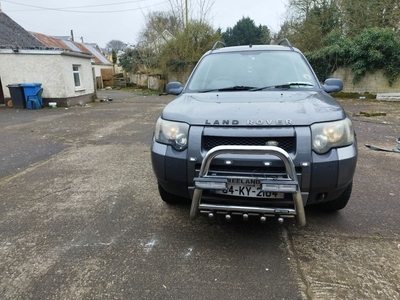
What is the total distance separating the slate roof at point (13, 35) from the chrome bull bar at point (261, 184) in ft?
51.8

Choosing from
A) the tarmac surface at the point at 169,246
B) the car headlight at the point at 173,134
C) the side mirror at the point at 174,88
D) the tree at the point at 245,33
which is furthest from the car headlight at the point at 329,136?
the tree at the point at 245,33

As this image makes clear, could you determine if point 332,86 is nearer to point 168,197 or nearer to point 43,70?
point 168,197

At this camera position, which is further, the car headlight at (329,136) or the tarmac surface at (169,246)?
the car headlight at (329,136)

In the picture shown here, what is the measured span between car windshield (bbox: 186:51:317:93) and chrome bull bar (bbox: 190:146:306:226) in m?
1.26

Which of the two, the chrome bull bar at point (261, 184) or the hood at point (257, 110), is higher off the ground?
the hood at point (257, 110)

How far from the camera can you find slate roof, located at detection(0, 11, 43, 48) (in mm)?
14538

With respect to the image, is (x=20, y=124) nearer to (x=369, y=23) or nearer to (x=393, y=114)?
(x=393, y=114)

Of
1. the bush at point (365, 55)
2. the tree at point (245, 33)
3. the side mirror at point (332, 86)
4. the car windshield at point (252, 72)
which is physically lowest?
the side mirror at point (332, 86)

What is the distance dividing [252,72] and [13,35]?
57.0 ft

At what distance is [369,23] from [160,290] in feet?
62.8

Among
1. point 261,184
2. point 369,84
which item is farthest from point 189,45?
point 261,184

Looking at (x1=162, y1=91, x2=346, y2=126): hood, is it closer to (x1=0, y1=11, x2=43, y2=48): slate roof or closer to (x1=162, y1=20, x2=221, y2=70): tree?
(x1=0, y1=11, x2=43, y2=48): slate roof

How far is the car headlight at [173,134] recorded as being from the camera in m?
2.31

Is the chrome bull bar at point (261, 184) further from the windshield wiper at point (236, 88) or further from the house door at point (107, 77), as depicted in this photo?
the house door at point (107, 77)
